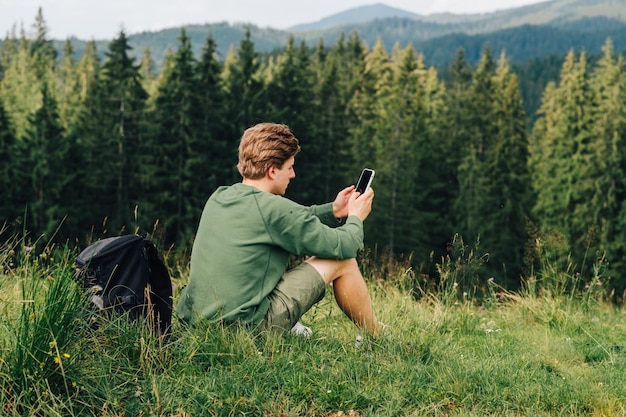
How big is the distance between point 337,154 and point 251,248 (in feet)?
131

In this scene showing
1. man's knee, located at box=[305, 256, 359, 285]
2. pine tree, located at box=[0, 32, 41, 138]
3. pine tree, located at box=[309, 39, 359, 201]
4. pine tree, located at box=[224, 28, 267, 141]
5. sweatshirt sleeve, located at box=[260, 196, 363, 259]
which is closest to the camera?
sweatshirt sleeve, located at box=[260, 196, 363, 259]

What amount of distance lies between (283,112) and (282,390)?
124 ft

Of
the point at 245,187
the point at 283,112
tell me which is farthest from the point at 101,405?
the point at 283,112

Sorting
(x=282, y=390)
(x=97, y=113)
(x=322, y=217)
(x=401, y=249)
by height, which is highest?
(x=322, y=217)

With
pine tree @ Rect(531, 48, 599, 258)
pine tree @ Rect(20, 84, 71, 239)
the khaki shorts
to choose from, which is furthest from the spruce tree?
the khaki shorts

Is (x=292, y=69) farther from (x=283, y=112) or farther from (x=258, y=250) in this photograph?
(x=258, y=250)

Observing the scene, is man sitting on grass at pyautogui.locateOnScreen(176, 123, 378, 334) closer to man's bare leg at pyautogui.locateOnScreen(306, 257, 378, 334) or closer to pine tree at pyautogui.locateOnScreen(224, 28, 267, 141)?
man's bare leg at pyautogui.locateOnScreen(306, 257, 378, 334)

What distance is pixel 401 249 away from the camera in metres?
40.8

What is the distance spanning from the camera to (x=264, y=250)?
4.02m

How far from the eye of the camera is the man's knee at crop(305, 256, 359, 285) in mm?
4199

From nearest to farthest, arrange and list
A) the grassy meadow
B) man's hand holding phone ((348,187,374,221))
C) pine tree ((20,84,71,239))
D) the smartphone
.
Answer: the grassy meadow < man's hand holding phone ((348,187,374,221)) < the smartphone < pine tree ((20,84,71,239))

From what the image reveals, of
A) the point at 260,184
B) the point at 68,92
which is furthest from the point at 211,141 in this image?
the point at 260,184

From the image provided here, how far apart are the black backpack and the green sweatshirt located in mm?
339

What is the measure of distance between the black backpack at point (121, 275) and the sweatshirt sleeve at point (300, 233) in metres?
0.67
